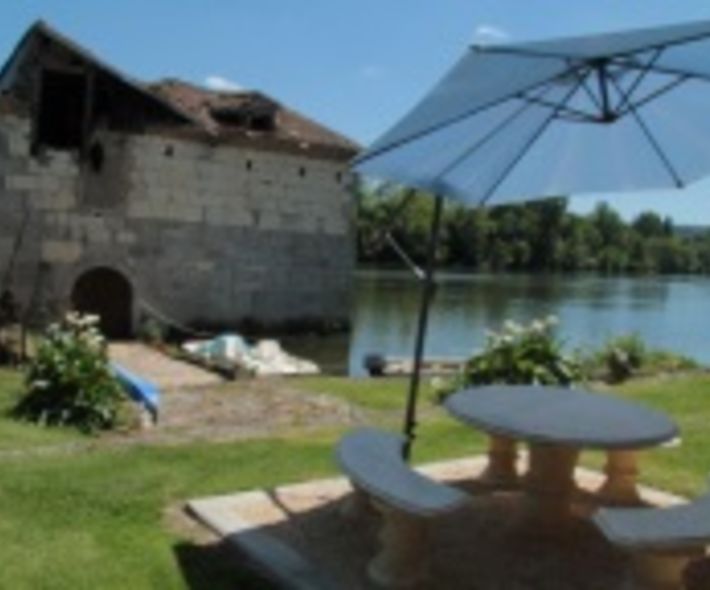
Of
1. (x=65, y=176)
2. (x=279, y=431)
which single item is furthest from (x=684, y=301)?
(x=279, y=431)

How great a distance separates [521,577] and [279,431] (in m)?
4.80

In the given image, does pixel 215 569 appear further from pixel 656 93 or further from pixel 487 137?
pixel 656 93

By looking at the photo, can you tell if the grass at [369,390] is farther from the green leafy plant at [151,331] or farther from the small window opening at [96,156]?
the small window opening at [96,156]

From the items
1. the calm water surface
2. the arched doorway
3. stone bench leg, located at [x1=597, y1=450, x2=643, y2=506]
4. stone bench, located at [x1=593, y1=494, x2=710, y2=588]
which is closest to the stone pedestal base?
stone bench leg, located at [x1=597, y1=450, x2=643, y2=506]

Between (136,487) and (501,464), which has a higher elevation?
(501,464)

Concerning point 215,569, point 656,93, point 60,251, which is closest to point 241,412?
point 215,569

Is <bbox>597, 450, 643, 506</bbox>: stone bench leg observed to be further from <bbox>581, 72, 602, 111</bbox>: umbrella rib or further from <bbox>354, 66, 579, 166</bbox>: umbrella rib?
<bbox>354, 66, 579, 166</bbox>: umbrella rib

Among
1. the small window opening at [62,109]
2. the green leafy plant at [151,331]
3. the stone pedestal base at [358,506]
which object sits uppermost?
the small window opening at [62,109]

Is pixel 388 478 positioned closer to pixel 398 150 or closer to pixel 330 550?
pixel 330 550

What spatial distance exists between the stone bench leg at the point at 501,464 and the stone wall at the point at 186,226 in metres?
14.3

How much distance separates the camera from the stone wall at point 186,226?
66.0 ft

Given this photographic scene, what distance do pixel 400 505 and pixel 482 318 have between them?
32020 mm

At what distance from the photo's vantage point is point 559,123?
8.17 meters

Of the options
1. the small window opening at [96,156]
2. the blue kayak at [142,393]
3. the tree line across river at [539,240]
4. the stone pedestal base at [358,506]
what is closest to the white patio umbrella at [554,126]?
the stone pedestal base at [358,506]
